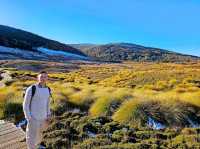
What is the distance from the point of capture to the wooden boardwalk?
11000mm

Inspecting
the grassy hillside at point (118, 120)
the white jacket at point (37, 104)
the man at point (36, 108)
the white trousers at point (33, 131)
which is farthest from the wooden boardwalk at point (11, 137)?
the white jacket at point (37, 104)

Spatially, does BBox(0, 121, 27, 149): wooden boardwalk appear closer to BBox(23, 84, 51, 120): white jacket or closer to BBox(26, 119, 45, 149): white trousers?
BBox(26, 119, 45, 149): white trousers

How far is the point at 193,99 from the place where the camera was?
17.2 metres

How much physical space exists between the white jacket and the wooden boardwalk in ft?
7.20

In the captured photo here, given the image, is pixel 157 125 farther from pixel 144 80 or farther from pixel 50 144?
pixel 144 80

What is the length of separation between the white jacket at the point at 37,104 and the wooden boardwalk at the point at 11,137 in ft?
7.20

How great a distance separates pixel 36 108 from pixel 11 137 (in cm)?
350

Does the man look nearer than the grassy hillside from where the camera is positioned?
Yes

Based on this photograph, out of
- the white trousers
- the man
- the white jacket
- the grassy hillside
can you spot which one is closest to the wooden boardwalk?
the grassy hillside

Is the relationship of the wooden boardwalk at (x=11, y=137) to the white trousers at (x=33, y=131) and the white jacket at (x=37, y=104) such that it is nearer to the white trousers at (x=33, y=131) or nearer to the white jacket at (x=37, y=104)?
the white trousers at (x=33, y=131)

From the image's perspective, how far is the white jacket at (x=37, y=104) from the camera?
28.4 feet

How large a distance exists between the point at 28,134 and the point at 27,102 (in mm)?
781

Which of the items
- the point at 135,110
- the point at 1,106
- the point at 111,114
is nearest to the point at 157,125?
the point at 135,110

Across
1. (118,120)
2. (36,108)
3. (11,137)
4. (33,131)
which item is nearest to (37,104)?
(36,108)
